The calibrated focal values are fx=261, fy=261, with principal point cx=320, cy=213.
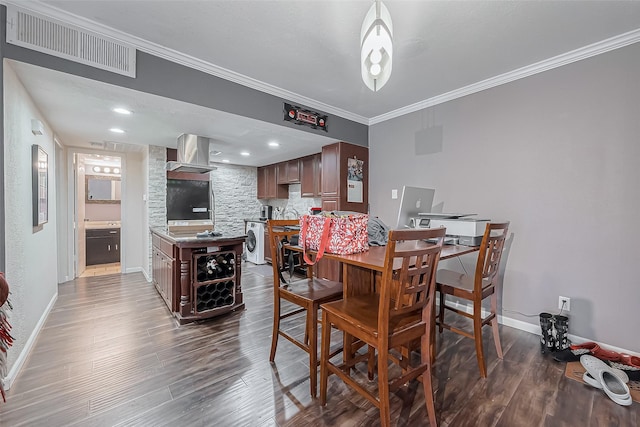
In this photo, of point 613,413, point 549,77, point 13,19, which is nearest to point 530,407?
point 613,413

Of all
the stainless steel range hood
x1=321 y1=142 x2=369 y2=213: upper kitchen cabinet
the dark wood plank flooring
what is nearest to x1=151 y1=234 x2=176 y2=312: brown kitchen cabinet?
the dark wood plank flooring

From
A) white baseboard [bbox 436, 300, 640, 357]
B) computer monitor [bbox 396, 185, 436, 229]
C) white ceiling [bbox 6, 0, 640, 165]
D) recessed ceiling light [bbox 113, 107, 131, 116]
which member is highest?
white ceiling [bbox 6, 0, 640, 165]

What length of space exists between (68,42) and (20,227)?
1420 mm

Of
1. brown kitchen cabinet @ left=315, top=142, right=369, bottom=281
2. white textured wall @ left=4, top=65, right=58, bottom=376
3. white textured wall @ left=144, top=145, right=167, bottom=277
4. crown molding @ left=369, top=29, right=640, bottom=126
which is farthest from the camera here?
white textured wall @ left=144, top=145, right=167, bottom=277

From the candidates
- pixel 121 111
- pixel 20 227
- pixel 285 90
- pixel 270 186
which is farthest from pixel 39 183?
pixel 270 186

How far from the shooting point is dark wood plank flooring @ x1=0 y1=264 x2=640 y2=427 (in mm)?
1500

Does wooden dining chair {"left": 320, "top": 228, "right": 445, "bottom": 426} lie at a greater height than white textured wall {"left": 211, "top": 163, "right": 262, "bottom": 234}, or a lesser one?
lesser

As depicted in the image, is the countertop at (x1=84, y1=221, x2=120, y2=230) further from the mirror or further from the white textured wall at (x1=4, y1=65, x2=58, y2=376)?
the white textured wall at (x1=4, y1=65, x2=58, y2=376)

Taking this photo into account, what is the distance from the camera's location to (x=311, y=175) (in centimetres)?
480

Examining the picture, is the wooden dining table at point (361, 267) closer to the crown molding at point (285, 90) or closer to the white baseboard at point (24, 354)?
the crown molding at point (285, 90)

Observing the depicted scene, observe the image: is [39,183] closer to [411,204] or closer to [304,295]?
[304,295]

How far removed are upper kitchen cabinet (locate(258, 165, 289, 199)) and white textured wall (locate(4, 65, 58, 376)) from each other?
365 cm

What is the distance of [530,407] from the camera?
5.21ft

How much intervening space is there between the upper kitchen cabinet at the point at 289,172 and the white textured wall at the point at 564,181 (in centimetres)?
279
